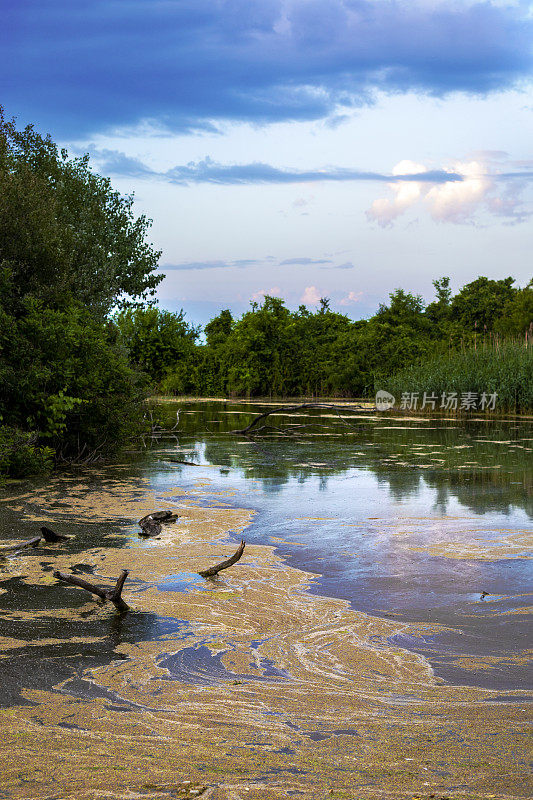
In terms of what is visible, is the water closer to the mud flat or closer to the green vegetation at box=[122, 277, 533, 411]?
the mud flat

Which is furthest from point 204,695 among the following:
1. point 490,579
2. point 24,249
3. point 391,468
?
point 24,249

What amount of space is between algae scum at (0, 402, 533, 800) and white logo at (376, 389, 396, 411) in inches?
845

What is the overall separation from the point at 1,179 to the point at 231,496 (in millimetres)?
Result: 7047

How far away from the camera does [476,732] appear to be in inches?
129

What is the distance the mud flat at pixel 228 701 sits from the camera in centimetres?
283

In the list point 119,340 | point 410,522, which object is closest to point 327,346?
point 119,340

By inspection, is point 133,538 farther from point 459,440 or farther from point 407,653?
point 459,440

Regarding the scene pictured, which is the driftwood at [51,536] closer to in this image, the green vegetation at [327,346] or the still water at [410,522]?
the still water at [410,522]

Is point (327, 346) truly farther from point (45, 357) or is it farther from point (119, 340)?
point (45, 357)

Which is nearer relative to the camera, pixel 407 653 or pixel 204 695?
pixel 204 695

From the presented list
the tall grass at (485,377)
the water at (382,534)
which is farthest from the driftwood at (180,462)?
the tall grass at (485,377)

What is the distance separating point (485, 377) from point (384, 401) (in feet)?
23.7

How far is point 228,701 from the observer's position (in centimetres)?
363

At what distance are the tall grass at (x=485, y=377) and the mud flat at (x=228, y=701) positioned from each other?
2052cm
